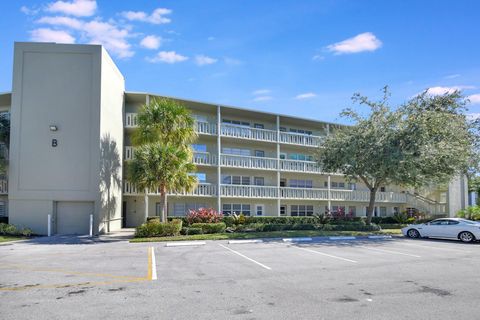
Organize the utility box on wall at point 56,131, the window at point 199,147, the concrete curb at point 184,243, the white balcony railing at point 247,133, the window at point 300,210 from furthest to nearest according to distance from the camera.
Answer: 1. the window at point 300,210
2. the window at point 199,147
3. the white balcony railing at point 247,133
4. the utility box on wall at point 56,131
5. the concrete curb at point 184,243

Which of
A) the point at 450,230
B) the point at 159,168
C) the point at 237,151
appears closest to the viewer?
the point at 450,230

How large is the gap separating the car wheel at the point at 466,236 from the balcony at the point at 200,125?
728 inches

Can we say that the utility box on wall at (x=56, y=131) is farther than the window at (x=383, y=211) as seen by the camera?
No

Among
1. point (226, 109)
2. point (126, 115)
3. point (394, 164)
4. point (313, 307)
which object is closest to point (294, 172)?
point (226, 109)

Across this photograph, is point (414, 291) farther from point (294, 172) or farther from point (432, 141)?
point (294, 172)

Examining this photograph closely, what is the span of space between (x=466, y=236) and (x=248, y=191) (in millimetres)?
16263

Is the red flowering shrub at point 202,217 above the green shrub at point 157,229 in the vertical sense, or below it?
above

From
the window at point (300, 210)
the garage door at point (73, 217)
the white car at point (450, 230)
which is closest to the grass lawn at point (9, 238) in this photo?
the garage door at point (73, 217)

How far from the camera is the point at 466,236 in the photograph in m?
21.2

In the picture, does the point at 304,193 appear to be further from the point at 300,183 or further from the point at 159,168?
the point at 159,168

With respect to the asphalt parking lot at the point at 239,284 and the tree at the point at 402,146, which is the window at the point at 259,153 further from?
the asphalt parking lot at the point at 239,284

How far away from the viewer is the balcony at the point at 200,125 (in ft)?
98.2

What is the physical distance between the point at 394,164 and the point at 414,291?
51.6ft

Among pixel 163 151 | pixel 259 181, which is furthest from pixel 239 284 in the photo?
pixel 259 181
